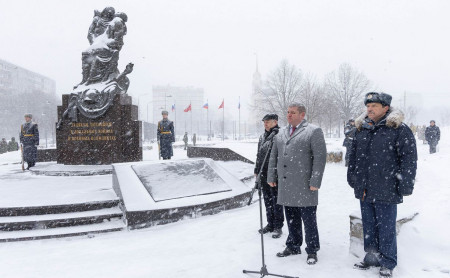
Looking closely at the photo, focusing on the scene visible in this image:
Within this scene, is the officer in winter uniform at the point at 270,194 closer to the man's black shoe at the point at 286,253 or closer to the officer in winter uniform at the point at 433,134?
the man's black shoe at the point at 286,253

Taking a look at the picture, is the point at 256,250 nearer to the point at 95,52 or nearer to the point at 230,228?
the point at 230,228

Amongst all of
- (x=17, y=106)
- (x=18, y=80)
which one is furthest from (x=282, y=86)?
(x=18, y=80)

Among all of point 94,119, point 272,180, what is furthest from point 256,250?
point 94,119

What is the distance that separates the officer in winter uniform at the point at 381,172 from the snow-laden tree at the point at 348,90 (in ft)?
134

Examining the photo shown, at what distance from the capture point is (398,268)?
11.0ft

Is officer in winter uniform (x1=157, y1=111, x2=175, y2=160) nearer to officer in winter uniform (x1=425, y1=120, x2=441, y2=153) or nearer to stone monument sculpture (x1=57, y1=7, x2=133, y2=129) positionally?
stone monument sculpture (x1=57, y1=7, x2=133, y2=129)

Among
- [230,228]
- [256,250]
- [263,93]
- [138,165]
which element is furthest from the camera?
[263,93]

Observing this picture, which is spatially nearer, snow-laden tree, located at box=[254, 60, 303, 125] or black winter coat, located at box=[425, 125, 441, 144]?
black winter coat, located at box=[425, 125, 441, 144]

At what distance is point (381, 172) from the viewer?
10.6 ft

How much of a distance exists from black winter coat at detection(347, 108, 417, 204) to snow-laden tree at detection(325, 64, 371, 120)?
40.9 metres

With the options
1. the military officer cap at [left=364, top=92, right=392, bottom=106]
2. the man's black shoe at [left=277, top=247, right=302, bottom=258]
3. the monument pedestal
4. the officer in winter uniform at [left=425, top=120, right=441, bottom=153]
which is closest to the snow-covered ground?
the man's black shoe at [left=277, top=247, right=302, bottom=258]

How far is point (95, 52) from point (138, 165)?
5.58 meters

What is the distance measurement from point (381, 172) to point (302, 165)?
802 mm

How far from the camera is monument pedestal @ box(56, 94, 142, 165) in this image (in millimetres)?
9641
